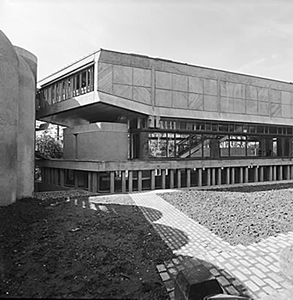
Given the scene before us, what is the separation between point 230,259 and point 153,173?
39.6 ft

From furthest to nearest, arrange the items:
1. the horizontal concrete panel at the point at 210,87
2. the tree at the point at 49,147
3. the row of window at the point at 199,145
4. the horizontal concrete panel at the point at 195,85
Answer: the tree at the point at 49,147
the row of window at the point at 199,145
the horizontal concrete panel at the point at 210,87
the horizontal concrete panel at the point at 195,85

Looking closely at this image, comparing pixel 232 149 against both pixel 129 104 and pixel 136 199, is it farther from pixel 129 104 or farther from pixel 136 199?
pixel 136 199

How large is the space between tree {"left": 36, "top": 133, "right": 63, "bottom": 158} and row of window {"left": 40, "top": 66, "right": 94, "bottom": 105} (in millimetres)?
5276

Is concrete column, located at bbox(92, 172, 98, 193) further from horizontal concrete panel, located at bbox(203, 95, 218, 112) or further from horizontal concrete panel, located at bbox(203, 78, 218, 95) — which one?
horizontal concrete panel, located at bbox(203, 78, 218, 95)

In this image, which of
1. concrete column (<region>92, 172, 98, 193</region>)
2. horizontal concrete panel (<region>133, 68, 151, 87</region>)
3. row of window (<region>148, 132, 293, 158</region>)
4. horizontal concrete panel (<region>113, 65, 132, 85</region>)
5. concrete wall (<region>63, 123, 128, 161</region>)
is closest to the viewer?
concrete column (<region>92, 172, 98, 193</region>)

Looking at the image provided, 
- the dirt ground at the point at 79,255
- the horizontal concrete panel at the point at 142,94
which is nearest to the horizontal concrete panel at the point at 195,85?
the horizontal concrete panel at the point at 142,94

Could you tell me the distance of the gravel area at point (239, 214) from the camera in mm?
6915

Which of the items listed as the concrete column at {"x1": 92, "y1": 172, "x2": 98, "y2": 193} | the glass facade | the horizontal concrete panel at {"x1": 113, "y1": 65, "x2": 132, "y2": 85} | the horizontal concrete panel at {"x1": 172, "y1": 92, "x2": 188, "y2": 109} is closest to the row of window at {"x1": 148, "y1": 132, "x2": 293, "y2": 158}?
the glass facade

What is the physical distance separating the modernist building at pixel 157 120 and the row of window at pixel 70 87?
73 mm

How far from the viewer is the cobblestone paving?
415cm

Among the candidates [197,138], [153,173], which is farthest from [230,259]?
[197,138]

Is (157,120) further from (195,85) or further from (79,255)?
(79,255)

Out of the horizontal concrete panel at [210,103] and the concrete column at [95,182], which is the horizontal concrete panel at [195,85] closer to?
the horizontal concrete panel at [210,103]

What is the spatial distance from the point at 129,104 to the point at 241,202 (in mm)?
10411
